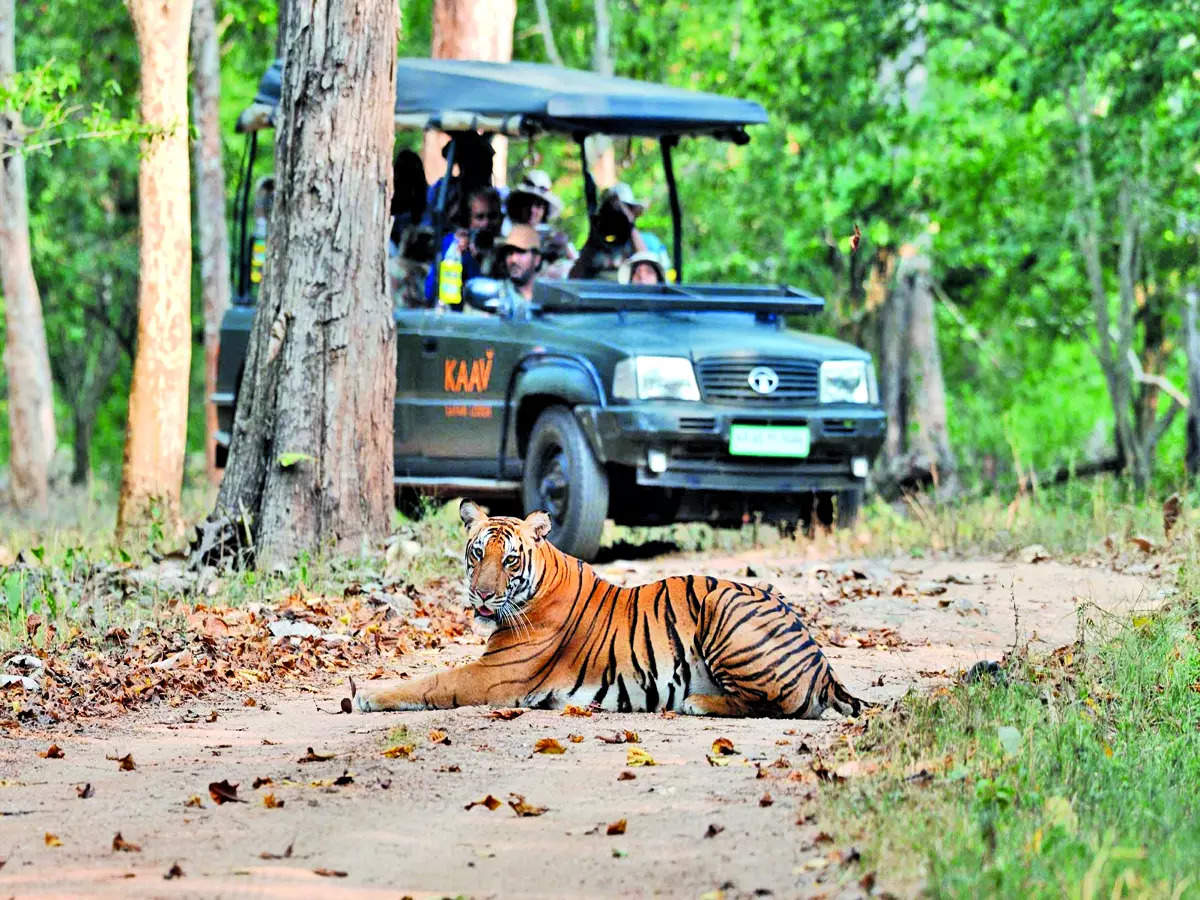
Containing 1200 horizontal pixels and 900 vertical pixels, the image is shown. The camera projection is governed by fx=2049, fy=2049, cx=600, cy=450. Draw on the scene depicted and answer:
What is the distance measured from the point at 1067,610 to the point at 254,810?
18.1 feet

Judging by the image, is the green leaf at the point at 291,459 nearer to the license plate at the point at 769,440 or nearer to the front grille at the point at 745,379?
the front grille at the point at 745,379

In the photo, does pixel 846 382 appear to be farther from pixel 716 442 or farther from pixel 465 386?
pixel 465 386

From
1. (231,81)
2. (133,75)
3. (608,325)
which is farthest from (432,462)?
(231,81)

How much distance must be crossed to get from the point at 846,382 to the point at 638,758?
680cm

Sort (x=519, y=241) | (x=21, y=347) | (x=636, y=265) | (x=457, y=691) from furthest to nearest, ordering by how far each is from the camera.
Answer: (x=21, y=347)
(x=636, y=265)
(x=519, y=241)
(x=457, y=691)

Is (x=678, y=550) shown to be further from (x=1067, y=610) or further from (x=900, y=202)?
(x=900, y=202)

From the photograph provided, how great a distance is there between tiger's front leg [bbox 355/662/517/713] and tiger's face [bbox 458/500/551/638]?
0.18 meters

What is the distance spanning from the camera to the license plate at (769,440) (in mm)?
12383

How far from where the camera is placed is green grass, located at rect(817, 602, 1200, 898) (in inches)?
184

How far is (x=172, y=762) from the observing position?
22.4ft

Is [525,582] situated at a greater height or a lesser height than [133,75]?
lesser

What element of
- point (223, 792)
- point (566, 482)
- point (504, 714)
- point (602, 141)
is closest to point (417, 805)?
point (223, 792)

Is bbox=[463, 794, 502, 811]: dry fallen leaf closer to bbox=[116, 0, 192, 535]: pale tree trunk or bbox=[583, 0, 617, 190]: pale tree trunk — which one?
bbox=[116, 0, 192, 535]: pale tree trunk

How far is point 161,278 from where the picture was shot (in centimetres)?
1603
